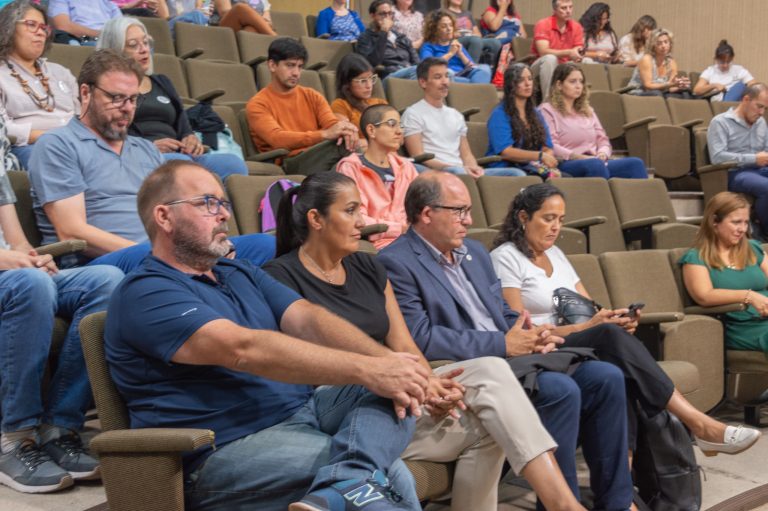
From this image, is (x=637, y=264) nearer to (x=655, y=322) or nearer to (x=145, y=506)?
(x=655, y=322)

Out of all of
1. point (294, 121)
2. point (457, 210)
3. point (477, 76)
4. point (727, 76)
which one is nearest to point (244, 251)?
point (457, 210)

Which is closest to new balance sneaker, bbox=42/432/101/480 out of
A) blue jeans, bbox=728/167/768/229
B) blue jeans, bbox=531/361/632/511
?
blue jeans, bbox=531/361/632/511

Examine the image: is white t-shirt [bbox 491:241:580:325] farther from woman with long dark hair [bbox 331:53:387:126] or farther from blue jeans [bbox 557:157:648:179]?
blue jeans [bbox 557:157:648:179]

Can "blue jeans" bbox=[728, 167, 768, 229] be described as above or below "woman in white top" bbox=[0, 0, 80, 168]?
below

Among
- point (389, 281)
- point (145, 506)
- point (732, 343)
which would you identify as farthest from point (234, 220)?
point (732, 343)

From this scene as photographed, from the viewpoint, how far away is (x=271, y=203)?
2.70 meters

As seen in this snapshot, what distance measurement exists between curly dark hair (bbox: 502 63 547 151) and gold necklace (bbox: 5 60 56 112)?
84.4 inches

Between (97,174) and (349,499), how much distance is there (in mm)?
1273

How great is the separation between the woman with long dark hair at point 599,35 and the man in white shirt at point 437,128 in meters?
2.81

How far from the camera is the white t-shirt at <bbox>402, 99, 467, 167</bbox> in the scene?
3957mm

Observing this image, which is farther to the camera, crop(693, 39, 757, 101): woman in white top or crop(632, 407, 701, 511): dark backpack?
crop(693, 39, 757, 101): woman in white top

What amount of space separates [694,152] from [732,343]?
7.49ft

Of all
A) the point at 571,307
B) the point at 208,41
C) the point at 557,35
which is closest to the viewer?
the point at 571,307

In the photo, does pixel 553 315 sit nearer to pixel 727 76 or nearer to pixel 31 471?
pixel 31 471
